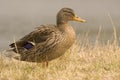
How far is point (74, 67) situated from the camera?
318 inches

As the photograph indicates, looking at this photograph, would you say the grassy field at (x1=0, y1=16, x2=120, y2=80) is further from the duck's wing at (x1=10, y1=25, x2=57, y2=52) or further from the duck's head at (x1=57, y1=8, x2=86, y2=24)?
the duck's head at (x1=57, y1=8, x2=86, y2=24)

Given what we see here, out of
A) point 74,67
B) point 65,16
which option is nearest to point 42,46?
point 74,67

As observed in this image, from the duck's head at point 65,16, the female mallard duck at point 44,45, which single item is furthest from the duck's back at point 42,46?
the duck's head at point 65,16

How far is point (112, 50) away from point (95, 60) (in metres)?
0.54

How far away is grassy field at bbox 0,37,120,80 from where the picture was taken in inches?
296

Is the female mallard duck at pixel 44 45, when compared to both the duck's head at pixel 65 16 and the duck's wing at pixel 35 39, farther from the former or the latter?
the duck's head at pixel 65 16

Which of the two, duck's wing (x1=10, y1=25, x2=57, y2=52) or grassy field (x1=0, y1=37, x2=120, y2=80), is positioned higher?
duck's wing (x1=10, y1=25, x2=57, y2=52)

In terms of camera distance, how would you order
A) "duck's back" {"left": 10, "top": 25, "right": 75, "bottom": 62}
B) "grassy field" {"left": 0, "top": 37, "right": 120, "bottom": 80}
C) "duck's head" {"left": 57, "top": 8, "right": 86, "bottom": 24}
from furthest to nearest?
"duck's head" {"left": 57, "top": 8, "right": 86, "bottom": 24}, "duck's back" {"left": 10, "top": 25, "right": 75, "bottom": 62}, "grassy field" {"left": 0, "top": 37, "right": 120, "bottom": 80}

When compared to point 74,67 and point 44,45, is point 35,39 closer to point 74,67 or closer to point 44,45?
point 44,45

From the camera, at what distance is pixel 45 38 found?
844cm

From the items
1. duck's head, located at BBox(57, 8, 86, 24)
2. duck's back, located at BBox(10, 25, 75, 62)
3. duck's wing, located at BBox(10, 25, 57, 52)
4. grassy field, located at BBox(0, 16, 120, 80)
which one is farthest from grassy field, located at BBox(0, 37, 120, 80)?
duck's head, located at BBox(57, 8, 86, 24)

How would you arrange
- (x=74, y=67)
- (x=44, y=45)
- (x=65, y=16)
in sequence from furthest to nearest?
(x=65, y=16) < (x=44, y=45) < (x=74, y=67)

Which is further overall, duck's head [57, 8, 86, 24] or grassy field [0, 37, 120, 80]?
duck's head [57, 8, 86, 24]

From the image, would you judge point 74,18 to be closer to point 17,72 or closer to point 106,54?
point 106,54
